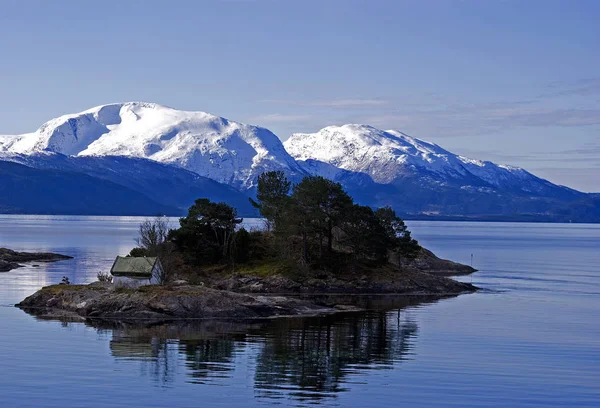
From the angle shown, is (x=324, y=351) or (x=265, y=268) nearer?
(x=324, y=351)

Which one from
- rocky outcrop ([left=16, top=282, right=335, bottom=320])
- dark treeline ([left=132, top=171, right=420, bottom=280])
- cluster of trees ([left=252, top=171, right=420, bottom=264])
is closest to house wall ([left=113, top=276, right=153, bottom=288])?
rocky outcrop ([left=16, top=282, right=335, bottom=320])

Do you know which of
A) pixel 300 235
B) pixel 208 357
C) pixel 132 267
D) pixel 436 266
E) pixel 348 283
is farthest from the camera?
pixel 436 266

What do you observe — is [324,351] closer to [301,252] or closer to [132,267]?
[132,267]

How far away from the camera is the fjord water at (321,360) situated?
48.6 metres

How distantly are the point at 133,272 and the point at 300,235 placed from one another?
3337 centimetres

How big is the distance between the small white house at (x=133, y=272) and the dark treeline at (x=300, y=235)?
20181 mm

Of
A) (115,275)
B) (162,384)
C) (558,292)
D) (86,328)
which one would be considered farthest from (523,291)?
(162,384)

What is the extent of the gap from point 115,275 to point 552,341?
46.8 metres

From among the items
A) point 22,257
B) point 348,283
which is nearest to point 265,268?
point 348,283

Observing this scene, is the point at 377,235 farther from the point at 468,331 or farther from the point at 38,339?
the point at 38,339

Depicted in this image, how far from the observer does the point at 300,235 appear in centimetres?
12262

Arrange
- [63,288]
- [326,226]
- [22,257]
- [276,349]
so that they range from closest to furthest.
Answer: [276,349] → [63,288] → [326,226] → [22,257]

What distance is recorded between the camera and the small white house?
94250 millimetres

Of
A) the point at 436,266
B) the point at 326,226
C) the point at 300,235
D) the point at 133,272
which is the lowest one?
the point at 436,266
